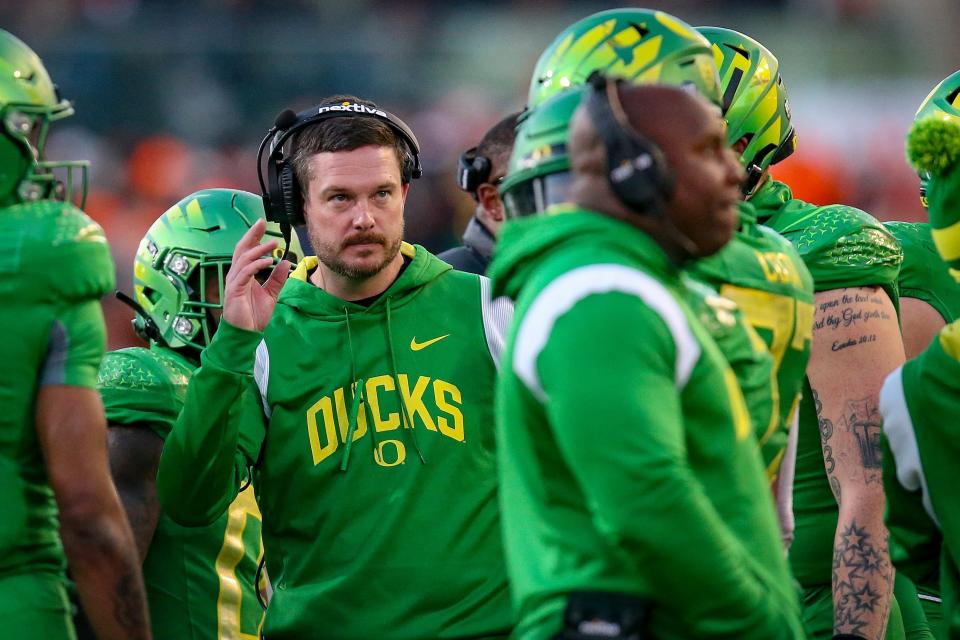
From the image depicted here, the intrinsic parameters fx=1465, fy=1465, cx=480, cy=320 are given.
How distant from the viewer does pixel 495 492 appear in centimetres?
414

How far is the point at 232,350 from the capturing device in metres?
3.95

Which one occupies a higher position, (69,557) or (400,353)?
(400,353)

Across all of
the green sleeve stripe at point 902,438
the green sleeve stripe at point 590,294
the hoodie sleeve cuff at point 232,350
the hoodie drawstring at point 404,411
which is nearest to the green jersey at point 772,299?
the green sleeve stripe at point 902,438

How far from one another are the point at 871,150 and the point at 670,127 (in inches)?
476

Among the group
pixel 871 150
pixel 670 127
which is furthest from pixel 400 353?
pixel 871 150

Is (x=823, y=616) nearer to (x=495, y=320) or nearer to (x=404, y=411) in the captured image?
(x=495, y=320)

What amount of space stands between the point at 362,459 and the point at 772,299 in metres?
1.29

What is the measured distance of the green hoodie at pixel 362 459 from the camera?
13.0ft

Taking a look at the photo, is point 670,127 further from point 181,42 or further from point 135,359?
point 181,42

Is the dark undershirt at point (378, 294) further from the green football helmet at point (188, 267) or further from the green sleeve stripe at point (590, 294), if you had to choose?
the green sleeve stripe at point (590, 294)

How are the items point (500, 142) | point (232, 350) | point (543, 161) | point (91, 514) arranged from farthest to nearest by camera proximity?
point (500, 142) < point (232, 350) < point (91, 514) < point (543, 161)

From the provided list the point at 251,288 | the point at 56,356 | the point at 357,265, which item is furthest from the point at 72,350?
the point at 357,265

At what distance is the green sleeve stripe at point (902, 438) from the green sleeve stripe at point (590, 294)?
989 mm

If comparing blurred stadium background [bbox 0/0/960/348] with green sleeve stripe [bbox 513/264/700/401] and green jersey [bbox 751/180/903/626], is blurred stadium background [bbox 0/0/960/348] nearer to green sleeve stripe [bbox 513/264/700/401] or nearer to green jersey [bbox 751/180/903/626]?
green jersey [bbox 751/180/903/626]
